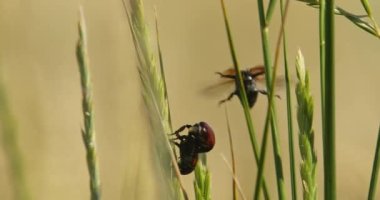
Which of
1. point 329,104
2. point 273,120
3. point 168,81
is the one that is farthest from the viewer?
point 168,81

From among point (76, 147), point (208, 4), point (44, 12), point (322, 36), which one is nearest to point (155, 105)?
point (322, 36)

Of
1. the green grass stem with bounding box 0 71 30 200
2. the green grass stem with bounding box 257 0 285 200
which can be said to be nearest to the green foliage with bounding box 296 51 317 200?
the green grass stem with bounding box 257 0 285 200

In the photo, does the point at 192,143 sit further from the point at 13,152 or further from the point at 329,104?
the point at 329,104

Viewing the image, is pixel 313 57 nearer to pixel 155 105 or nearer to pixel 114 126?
pixel 114 126

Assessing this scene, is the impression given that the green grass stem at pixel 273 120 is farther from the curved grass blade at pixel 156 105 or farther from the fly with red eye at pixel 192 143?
the fly with red eye at pixel 192 143

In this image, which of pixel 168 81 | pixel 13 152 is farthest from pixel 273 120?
pixel 168 81

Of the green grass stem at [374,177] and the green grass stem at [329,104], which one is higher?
the green grass stem at [329,104]

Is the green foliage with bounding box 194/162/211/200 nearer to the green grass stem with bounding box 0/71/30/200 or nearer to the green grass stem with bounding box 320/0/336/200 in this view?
the green grass stem with bounding box 320/0/336/200

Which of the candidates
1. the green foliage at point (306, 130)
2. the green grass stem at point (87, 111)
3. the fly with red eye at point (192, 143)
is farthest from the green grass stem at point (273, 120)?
the fly with red eye at point (192, 143)

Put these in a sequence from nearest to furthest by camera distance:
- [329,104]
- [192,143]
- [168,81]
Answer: [329,104]
[192,143]
[168,81]
